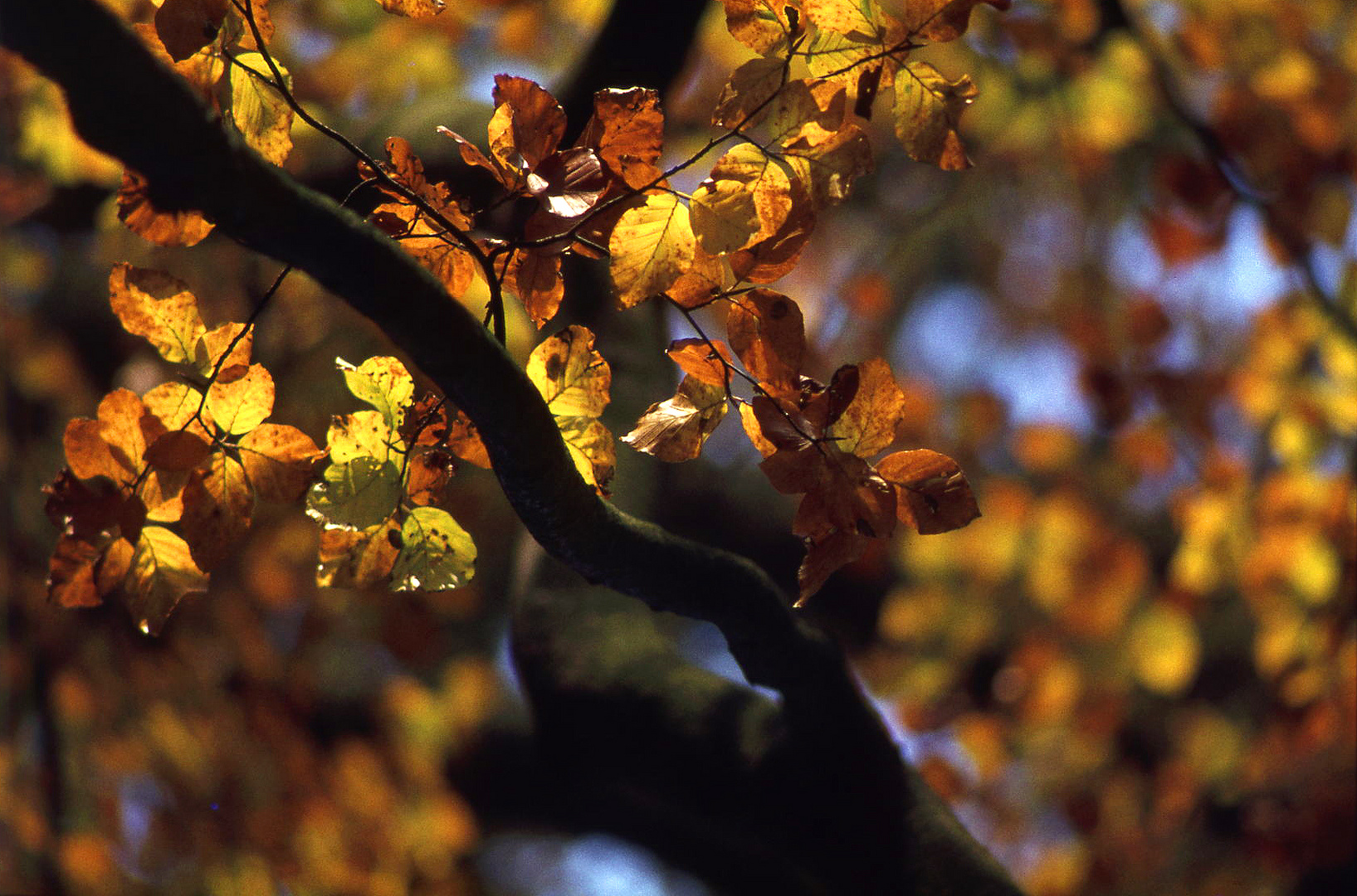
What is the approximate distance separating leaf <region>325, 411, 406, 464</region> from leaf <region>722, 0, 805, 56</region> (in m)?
0.39

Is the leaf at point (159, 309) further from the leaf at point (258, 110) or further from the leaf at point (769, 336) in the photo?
the leaf at point (769, 336)

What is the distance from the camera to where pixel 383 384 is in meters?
0.67

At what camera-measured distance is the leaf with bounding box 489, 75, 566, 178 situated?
65 cm

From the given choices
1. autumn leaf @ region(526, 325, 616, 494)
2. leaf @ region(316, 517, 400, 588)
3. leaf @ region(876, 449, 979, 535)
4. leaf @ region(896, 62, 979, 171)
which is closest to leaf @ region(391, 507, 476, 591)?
leaf @ region(316, 517, 400, 588)

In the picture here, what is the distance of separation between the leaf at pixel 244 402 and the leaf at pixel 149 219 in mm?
113

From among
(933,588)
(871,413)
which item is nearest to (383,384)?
(871,413)

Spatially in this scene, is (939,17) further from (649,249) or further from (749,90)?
(649,249)

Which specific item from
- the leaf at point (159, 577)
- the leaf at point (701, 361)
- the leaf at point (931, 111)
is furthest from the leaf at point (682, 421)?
the leaf at point (159, 577)

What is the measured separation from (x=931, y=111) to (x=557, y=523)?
1.39 feet

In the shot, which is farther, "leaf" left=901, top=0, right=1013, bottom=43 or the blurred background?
the blurred background

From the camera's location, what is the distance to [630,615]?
134 centimetres

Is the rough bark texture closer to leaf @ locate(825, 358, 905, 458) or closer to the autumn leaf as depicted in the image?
the autumn leaf

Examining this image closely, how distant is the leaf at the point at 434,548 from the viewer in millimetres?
691

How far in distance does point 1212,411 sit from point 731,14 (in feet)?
13.7
